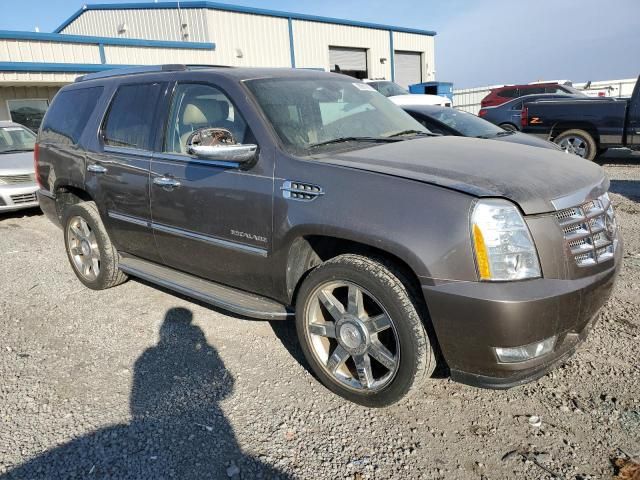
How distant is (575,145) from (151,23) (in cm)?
1884

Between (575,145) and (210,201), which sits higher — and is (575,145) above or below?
below

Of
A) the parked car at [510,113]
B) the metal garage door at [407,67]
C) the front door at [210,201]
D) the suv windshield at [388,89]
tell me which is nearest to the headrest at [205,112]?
the front door at [210,201]

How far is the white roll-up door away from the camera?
27.2m

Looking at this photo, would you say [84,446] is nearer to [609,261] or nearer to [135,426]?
[135,426]

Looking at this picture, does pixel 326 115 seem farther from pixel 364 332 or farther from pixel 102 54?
pixel 102 54

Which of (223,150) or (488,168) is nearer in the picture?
(488,168)

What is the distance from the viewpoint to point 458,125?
26.6 feet

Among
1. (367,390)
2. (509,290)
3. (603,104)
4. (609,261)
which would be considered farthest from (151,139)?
(603,104)

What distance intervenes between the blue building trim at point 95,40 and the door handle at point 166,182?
14.8 metres

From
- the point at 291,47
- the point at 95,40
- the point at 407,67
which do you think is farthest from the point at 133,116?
the point at 407,67

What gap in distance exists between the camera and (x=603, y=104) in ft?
34.1

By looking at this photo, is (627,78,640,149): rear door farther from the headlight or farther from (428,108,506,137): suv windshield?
the headlight

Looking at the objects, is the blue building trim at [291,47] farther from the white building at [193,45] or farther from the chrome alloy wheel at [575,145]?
the chrome alloy wheel at [575,145]

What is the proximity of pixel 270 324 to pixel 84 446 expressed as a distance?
169 centimetres
